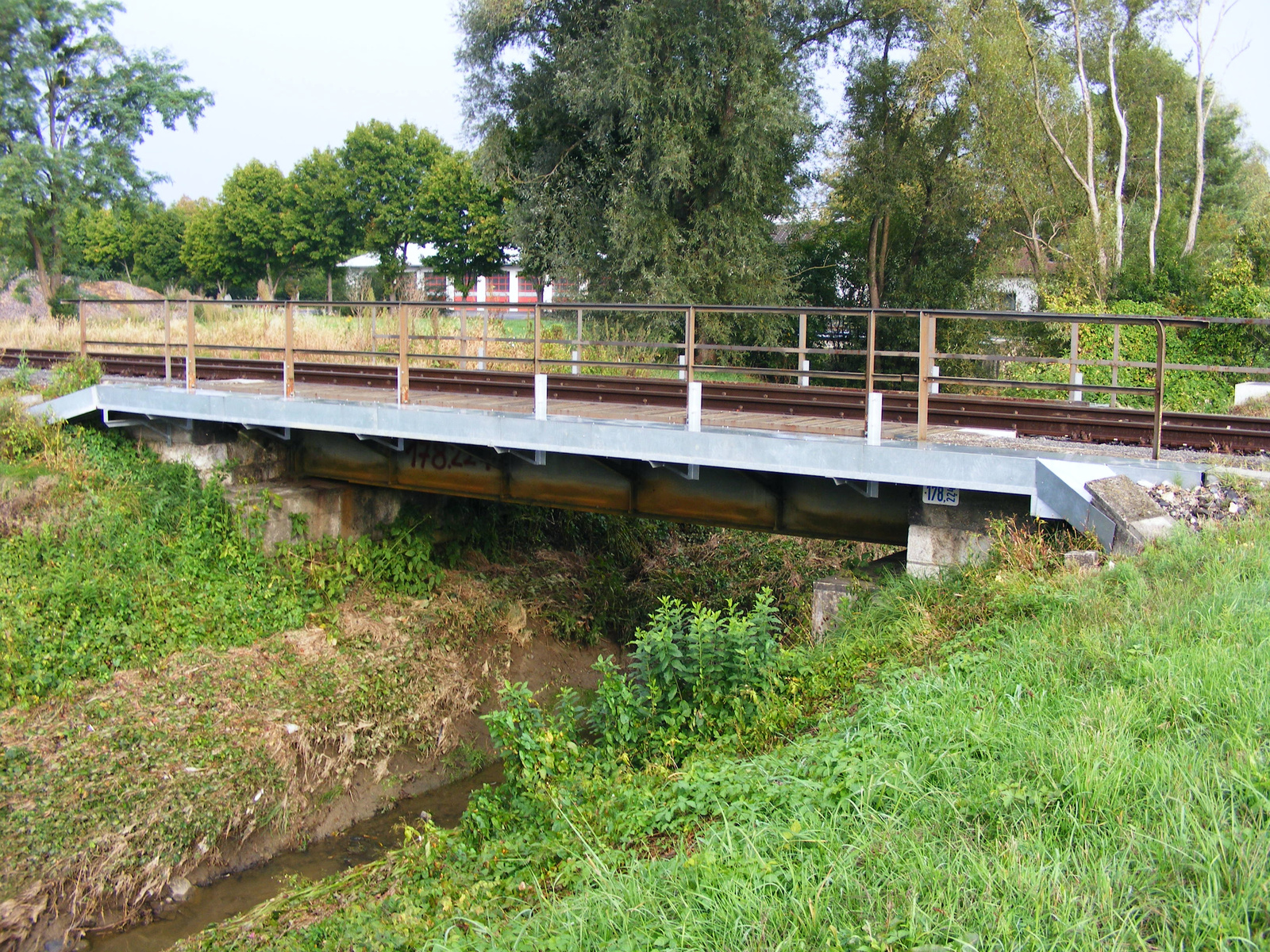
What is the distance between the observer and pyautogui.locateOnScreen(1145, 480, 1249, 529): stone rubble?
276 inches

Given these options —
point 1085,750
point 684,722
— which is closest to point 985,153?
point 684,722

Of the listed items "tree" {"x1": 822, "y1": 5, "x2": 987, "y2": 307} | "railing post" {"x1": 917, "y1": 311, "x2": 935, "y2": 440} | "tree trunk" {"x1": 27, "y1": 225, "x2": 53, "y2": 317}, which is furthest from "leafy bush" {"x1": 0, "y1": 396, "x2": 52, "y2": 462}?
"tree" {"x1": 822, "y1": 5, "x2": 987, "y2": 307}

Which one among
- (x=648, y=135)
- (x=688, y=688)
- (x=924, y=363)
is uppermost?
(x=648, y=135)

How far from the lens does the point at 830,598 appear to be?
27.6 feet

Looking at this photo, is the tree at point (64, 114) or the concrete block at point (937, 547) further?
the tree at point (64, 114)

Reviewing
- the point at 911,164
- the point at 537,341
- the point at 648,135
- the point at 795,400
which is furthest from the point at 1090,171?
the point at 537,341

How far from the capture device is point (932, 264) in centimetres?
2966

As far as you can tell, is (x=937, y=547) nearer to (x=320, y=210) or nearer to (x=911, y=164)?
(x=911, y=164)

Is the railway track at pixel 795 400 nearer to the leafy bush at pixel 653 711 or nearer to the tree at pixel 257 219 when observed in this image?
the leafy bush at pixel 653 711

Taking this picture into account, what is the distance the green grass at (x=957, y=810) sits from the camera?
3301 mm

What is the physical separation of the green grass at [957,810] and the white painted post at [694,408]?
107 inches

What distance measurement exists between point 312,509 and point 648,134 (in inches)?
520

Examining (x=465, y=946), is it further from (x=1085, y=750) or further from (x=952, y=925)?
(x=1085, y=750)

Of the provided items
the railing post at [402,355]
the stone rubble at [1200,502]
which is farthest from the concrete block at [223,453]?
the stone rubble at [1200,502]
